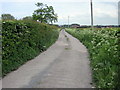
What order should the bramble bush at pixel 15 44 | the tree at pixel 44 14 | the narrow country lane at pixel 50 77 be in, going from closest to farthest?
the narrow country lane at pixel 50 77 → the bramble bush at pixel 15 44 → the tree at pixel 44 14

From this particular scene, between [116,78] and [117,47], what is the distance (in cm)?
207

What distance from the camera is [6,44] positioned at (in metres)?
9.10

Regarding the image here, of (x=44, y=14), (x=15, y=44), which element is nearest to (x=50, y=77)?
(x=15, y=44)

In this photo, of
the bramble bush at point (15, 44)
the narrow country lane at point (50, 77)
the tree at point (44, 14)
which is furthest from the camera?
the tree at point (44, 14)

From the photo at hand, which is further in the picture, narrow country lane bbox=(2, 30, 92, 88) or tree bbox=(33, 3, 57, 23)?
tree bbox=(33, 3, 57, 23)

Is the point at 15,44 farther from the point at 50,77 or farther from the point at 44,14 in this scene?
the point at 44,14

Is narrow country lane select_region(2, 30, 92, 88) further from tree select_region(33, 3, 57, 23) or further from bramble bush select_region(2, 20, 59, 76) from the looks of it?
tree select_region(33, 3, 57, 23)

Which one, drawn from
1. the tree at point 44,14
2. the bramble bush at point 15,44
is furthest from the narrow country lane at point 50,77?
the tree at point 44,14

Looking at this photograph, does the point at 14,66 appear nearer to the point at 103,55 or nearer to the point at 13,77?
the point at 13,77

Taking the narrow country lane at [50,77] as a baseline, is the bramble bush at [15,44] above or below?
above

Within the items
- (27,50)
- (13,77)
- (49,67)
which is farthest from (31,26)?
(13,77)

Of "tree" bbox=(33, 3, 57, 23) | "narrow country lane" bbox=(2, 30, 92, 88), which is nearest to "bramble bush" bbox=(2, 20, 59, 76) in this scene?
"narrow country lane" bbox=(2, 30, 92, 88)

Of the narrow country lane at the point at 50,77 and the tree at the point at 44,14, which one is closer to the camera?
the narrow country lane at the point at 50,77

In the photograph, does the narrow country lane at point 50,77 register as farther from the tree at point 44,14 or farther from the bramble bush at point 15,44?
the tree at point 44,14
